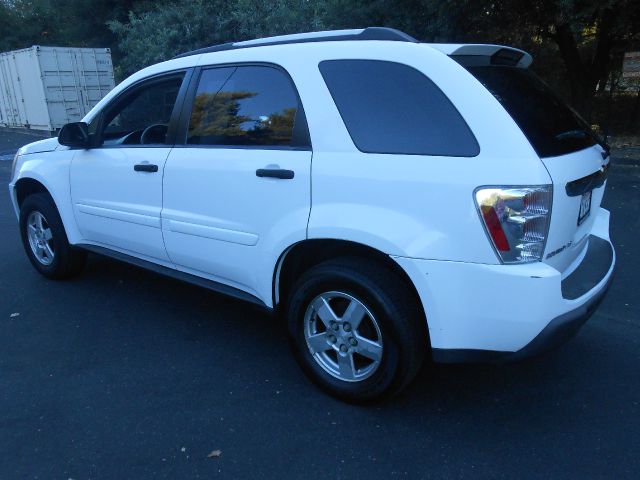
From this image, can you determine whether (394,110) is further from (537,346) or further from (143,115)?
(143,115)

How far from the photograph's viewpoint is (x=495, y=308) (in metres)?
2.42

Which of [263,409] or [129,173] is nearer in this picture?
[263,409]

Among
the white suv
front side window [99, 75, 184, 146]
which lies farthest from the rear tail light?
front side window [99, 75, 184, 146]

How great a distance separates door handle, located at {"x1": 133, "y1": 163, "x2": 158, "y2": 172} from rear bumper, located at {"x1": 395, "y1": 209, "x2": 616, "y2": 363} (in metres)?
1.88

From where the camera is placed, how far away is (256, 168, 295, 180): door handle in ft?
9.55

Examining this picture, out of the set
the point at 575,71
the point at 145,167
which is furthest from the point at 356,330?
the point at 575,71

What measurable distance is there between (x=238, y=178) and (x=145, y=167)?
0.89m

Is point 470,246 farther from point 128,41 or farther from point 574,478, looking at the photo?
point 128,41

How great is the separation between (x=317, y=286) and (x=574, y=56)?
477 inches

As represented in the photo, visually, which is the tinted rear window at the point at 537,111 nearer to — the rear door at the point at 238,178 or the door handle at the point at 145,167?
the rear door at the point at 238,178

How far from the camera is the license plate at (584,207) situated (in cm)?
275

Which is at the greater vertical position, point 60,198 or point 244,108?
point 244,108

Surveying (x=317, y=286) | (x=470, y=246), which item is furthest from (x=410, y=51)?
(x=317, y=286)

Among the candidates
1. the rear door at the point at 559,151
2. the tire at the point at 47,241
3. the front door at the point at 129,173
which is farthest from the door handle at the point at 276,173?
the tire at the point at 47,241
